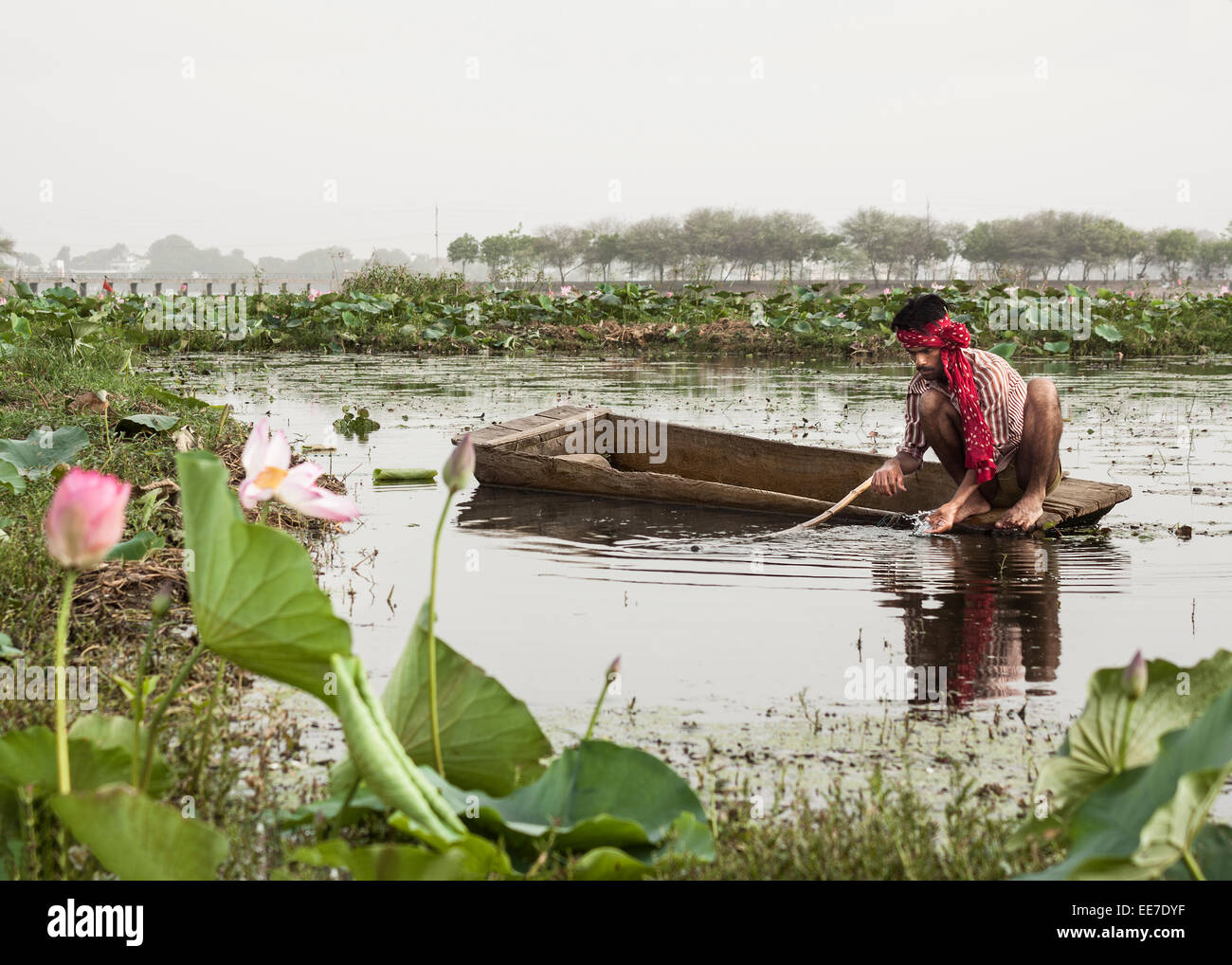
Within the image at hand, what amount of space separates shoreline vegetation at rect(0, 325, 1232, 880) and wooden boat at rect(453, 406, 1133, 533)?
9.27 feet

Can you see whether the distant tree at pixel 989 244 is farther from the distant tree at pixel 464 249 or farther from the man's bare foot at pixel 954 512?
the man's bare foot at pixel 954 512

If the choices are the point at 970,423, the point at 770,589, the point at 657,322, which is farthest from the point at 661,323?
the point at 770,589

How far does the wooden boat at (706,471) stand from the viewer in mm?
6270

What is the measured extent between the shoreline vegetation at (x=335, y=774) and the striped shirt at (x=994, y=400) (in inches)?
107

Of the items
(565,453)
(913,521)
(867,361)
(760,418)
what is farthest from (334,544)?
(867,361)

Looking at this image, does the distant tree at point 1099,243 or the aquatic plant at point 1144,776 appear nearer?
the aquatic plant at point 1144,776

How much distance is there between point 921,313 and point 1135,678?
402cm

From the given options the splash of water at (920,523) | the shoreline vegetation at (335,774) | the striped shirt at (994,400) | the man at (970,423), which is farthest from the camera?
the splash of water at (920,523)

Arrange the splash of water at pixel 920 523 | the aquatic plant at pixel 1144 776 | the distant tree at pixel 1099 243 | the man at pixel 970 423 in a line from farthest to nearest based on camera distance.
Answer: the distant tree at pixel 1099 243
the splash of water at pixel 920 523
the man at pixel 970 423
the aquatic plant at pixel 1144 776

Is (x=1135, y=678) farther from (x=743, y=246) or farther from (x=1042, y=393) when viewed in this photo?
(x=743, y=246)

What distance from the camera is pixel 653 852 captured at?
86.2 inches

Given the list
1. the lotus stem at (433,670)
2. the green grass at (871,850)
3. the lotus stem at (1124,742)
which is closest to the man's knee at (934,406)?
the green grass at (871,850)

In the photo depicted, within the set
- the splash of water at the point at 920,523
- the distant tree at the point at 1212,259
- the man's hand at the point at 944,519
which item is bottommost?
the splash of water at the point at 920,523

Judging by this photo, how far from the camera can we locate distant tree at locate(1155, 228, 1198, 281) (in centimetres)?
10569
